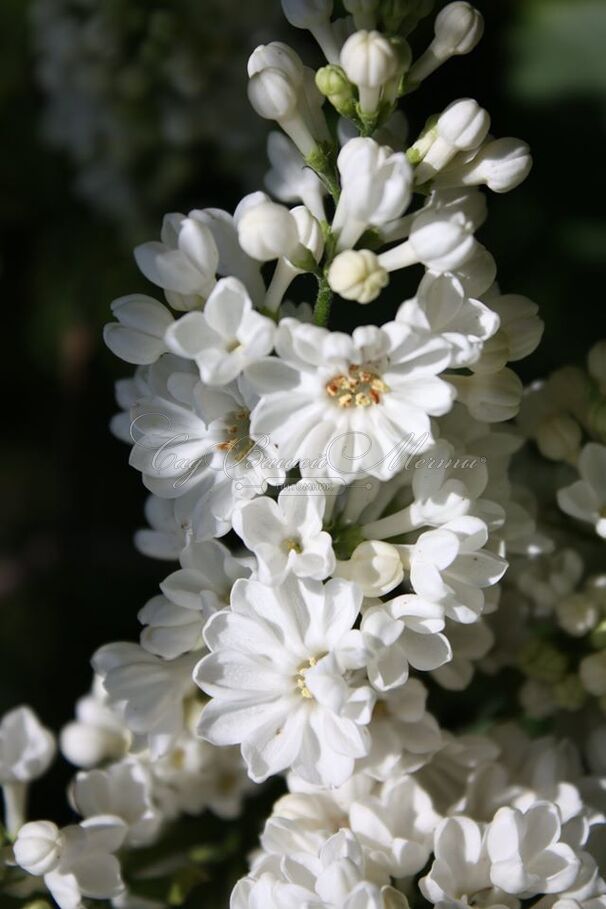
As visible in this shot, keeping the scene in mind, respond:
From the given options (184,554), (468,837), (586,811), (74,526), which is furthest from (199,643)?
(74,526)

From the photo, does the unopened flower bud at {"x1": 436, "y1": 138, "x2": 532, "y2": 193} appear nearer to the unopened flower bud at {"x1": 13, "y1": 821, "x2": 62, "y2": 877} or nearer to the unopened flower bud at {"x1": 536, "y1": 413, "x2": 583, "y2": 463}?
the unopened flower bud at {"x1": 536, "y1": 413, "x2": 583, "y2": 463}

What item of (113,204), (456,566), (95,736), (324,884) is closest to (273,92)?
(456,566)

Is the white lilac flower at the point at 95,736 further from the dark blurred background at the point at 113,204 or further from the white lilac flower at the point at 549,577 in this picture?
the white lilac flower at the point at 549,577

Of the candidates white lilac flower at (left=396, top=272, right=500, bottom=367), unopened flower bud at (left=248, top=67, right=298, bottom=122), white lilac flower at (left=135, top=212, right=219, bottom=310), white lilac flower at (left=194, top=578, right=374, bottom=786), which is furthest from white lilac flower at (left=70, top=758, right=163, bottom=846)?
unopened flower bud at (left=248, top=67, right=298, bottom=122)

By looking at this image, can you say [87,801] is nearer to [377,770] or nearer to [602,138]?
[377,770]

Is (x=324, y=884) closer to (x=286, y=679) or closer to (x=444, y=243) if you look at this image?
(x=286, y=679)

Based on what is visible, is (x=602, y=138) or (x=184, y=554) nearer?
(x=184, y=554)
